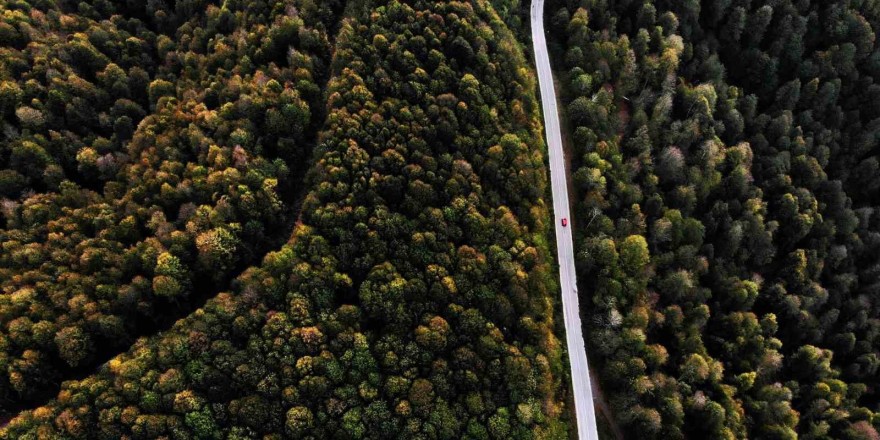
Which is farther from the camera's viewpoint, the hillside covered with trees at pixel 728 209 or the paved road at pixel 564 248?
the hillside covered with trees at pixel 728 209

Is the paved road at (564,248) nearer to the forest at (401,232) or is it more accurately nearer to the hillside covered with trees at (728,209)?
the forest at (401,232)

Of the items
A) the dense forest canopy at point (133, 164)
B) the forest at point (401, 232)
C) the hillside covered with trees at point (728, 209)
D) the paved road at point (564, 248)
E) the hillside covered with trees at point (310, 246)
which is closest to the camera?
the hillside covered with trees at point (310, 246)

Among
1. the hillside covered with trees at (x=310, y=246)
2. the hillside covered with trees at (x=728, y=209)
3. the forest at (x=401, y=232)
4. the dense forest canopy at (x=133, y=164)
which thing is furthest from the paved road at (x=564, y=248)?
the dense forest canopy at (x=133, y=164)

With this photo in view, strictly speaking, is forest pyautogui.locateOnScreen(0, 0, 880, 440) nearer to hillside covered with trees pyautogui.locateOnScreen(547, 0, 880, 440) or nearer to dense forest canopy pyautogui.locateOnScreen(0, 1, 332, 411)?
dense forest canopy pyautogui.locateOnScreen(0, 1, 332, 411)

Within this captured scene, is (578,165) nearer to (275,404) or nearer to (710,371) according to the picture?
(710,371)

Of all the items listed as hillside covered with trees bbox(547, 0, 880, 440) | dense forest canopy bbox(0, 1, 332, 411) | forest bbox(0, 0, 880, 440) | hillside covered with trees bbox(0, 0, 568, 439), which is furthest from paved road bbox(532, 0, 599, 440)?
dense forest canopy bbox(0, 1, 332, 411)

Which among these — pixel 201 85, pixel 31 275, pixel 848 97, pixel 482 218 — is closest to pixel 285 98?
pixel 201 85
